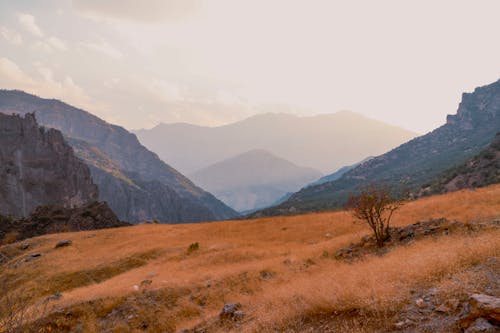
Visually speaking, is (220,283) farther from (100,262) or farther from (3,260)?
(3,260)

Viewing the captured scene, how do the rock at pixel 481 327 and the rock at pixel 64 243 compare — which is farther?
the rock at pixel 64 243

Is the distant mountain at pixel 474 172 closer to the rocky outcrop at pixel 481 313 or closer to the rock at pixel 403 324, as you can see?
the rocky outcrop at pixel 481 313

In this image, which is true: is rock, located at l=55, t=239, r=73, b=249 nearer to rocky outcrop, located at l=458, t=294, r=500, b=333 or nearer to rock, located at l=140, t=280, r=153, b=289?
rock, located at l=140, t=280, r=153, b=289

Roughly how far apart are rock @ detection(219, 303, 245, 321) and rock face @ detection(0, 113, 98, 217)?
126 metres

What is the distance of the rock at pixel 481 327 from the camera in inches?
231

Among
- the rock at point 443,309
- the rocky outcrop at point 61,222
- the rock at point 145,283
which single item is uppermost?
the rocky outcrop at point 61,222

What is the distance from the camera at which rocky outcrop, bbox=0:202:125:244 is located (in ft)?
210

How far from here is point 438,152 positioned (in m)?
192

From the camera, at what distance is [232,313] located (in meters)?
12.1

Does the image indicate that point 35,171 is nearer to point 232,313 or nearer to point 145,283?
point 145,283

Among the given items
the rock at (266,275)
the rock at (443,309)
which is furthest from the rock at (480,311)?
the rock at (266,275)

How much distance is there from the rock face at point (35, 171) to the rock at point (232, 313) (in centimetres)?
12632

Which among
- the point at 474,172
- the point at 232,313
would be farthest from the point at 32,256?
the point at 474,172

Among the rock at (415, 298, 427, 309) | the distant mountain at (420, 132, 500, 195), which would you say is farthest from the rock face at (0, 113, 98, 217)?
the rock at (415, 298, 427, 309)
